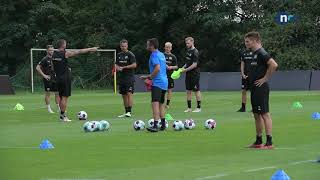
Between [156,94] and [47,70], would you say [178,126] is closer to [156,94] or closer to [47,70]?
[156,94]

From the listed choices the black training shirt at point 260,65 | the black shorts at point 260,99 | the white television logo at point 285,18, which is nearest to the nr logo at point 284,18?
the white television logo at point 285,18

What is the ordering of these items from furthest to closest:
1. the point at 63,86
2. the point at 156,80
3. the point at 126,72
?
the point at 126,72 < the point at 63,86 < the point at 156,80

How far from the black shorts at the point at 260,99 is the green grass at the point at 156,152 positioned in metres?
0.72

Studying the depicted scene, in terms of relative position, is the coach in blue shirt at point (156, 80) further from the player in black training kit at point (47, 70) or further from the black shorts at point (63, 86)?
the player in black training kit at point (47, 70)

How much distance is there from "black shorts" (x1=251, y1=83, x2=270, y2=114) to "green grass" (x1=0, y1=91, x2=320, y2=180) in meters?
0.72

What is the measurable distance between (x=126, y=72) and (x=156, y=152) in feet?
29.5

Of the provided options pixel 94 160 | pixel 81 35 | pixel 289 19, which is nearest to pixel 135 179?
pixel 94 160

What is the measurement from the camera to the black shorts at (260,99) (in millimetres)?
12227

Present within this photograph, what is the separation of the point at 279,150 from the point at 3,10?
48476mm

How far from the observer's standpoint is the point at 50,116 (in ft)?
71.2

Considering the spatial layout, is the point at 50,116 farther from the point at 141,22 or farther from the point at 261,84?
the point at 141,22

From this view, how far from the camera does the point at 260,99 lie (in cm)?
1224

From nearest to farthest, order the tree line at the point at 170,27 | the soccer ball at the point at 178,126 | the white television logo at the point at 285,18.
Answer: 1. the soccer ball at the point at 178,126
2. the white television logo at the point at 285,18
3. the tree line at the point at 170,27

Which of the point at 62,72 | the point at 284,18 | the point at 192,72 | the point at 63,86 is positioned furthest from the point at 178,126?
the point at 284,18
